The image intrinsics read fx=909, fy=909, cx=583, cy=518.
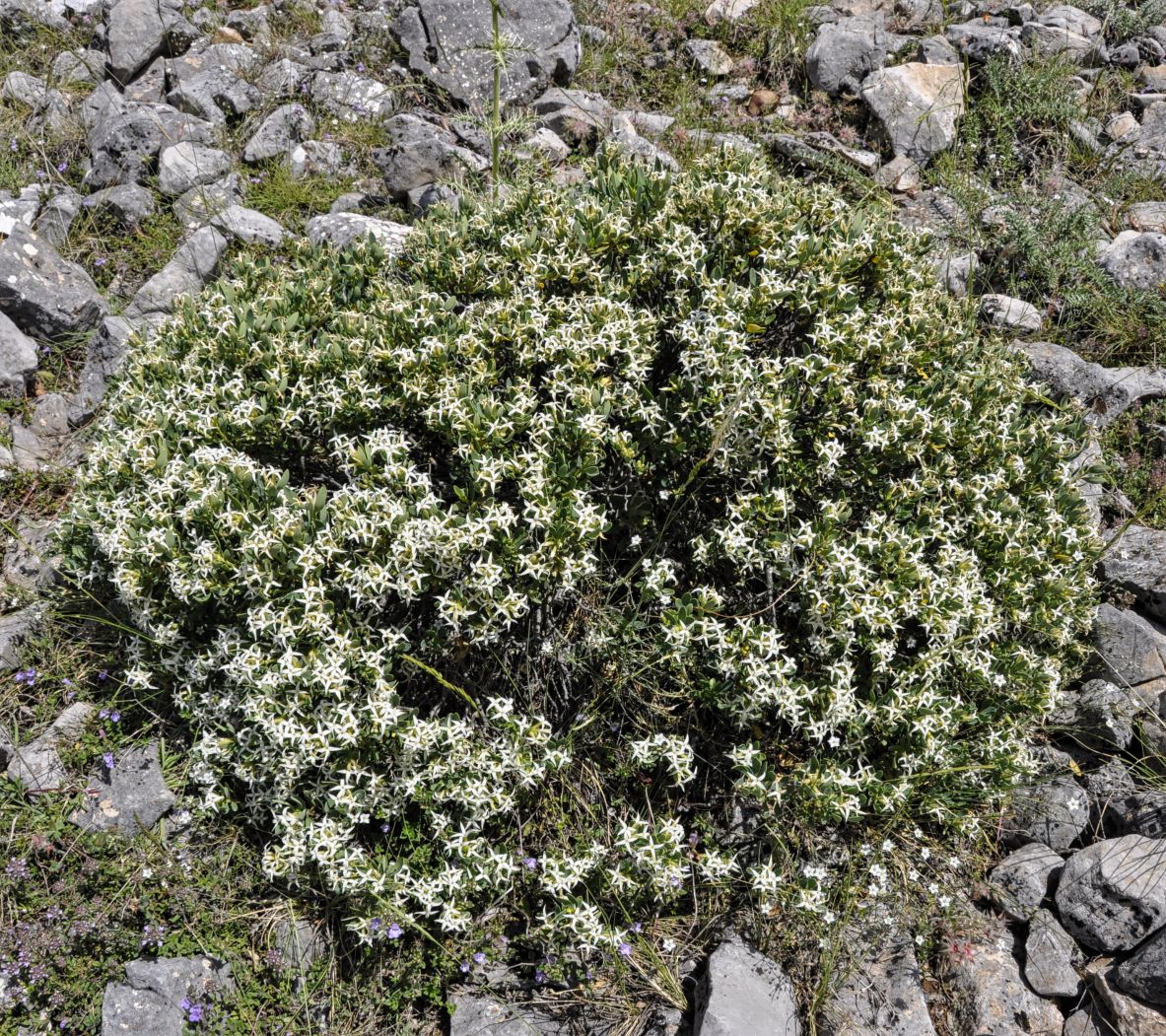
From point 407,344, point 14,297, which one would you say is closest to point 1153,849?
point 407,344

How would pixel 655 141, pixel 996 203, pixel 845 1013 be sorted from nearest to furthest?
pixel 845 1013 < pixel 996 203 < pixel 655 141

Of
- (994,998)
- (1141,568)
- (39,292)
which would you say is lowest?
(994,998)

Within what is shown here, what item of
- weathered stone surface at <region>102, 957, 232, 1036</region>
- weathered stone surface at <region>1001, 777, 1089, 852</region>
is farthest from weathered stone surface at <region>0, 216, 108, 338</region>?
weathered stone surface at <region>1001, 777, 1089, 852</region>

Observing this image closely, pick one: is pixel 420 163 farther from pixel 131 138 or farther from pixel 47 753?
pixel 47 753

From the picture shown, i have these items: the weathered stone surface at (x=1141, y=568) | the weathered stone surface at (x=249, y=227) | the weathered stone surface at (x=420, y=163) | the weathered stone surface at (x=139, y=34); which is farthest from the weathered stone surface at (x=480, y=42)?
the weathered stone surface at (x=1141, y=568)

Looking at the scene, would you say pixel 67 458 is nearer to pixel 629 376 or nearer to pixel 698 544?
pixel 629 376

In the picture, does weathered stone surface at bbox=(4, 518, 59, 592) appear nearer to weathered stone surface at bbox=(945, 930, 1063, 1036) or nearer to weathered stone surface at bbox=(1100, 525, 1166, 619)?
weathered stone surface at bbox=(945, 930, 1063, 1036)

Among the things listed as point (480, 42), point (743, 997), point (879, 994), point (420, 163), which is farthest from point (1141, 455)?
point (480, 42)
